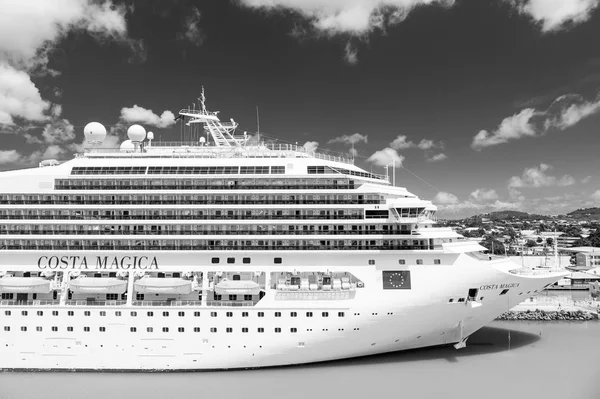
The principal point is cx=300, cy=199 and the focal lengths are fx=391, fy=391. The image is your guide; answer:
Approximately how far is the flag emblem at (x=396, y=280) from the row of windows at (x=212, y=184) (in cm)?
381

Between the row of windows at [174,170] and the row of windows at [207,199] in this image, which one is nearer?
the row of windows at [207,199]

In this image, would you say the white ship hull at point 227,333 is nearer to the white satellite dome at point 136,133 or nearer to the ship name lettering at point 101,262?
the ship name lettering at point 101,262

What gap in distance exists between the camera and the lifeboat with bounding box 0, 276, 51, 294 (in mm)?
14945

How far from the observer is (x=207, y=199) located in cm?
1590

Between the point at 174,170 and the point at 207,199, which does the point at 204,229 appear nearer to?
the point at 207,199

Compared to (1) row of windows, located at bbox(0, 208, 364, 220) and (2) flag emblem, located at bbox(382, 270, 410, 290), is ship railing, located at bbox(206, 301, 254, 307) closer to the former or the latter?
(1) row of windows, located at bbox(0, 208, 364, 220)

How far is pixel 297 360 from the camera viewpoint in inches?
587

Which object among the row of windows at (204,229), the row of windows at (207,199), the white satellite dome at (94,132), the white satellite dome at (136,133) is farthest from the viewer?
the white satellite dome at (136,133)

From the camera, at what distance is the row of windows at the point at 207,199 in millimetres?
15805

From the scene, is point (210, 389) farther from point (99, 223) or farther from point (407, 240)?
point (407, 240)

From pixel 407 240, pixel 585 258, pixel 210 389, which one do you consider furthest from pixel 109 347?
pixel 585 258

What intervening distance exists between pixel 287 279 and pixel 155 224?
18.8ft

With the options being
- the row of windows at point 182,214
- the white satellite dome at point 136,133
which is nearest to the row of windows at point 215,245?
the row of windows at point 182,214

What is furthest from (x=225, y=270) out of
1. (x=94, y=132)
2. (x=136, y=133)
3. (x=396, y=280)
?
(x=94, y=132)
